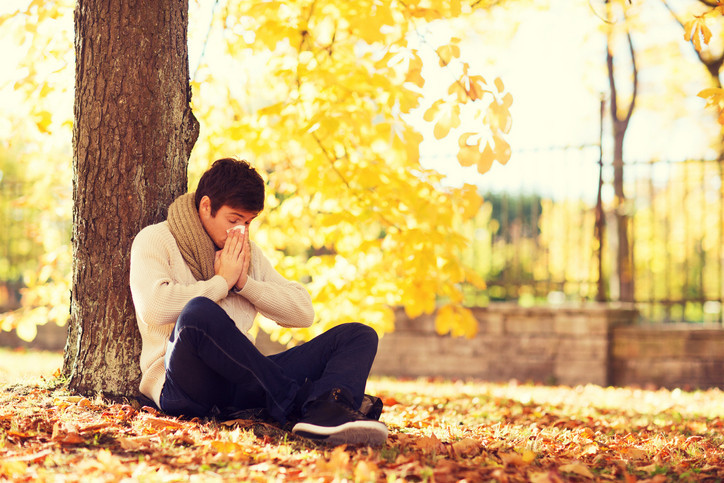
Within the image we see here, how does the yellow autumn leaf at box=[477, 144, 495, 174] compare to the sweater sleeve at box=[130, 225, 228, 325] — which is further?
the yellow autumn leaf at box=[477, 144, 495, 174]

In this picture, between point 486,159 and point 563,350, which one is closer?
point 486,159

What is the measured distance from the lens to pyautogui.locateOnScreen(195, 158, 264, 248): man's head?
10.6 feet

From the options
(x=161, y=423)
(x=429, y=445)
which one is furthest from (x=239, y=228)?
(x=429, y=445)

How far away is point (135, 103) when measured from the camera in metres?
3.51

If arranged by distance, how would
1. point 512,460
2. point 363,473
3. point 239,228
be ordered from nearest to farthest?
1. point 363,473
2. point 512,460
3. point 239,228

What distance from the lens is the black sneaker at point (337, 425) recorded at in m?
2.67

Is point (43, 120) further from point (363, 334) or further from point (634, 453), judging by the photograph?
point (634, 453)

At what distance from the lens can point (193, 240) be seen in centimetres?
318

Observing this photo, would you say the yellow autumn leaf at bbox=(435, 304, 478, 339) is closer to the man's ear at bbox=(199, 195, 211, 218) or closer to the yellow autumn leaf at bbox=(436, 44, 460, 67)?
the yellow autumn leaf at bbox=(436, 44, 460, 67)

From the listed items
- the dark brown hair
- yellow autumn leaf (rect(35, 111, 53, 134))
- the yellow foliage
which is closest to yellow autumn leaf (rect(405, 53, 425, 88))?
the yellow foliage

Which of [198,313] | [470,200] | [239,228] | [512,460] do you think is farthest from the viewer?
[470,200]

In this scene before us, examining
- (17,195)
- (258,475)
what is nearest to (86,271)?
(258,475)

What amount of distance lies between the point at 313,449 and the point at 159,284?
955 mm

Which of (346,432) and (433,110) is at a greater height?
(433,110)
